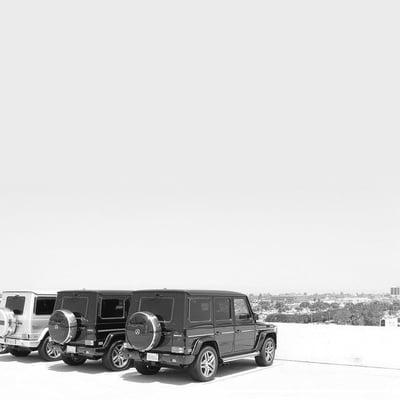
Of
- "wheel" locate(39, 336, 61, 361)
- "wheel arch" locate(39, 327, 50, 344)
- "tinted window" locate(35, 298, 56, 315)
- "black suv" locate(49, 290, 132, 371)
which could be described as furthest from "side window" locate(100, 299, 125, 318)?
"tinted window" locate(35, 298, 56, 315)

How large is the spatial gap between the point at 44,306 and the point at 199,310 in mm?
5105

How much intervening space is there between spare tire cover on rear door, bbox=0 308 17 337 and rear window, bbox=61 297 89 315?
1.89 m

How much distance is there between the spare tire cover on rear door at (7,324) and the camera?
13586 mm

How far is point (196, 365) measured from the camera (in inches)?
417

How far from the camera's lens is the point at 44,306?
14000mm

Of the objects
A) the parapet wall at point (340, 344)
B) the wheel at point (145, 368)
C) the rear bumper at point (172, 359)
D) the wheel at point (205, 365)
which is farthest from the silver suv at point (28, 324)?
the parapet wall at point (340, 344)

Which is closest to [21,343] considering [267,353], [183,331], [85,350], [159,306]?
[85,350]

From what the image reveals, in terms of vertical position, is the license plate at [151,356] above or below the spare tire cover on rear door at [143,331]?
below

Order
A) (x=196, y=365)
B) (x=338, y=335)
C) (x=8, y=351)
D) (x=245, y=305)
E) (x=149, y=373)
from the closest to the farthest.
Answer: (x=196, y=365), (x=149, y=373), (x=245, y=305), (x=338, y=335), (x=8, y=351)

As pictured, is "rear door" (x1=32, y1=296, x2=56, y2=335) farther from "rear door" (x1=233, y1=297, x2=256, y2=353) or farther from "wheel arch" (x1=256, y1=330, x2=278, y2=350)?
"wheel arch" (x1=256, y1=330, x2=278, y2=350)

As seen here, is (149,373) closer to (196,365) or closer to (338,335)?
(196,365)

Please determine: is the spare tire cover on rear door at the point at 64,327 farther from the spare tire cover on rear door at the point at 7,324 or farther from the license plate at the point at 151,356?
the license plate at the point at 151,356

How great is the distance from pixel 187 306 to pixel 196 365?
46.4 inches

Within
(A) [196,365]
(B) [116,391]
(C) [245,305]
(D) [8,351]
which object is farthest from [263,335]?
(D) [8,351]
